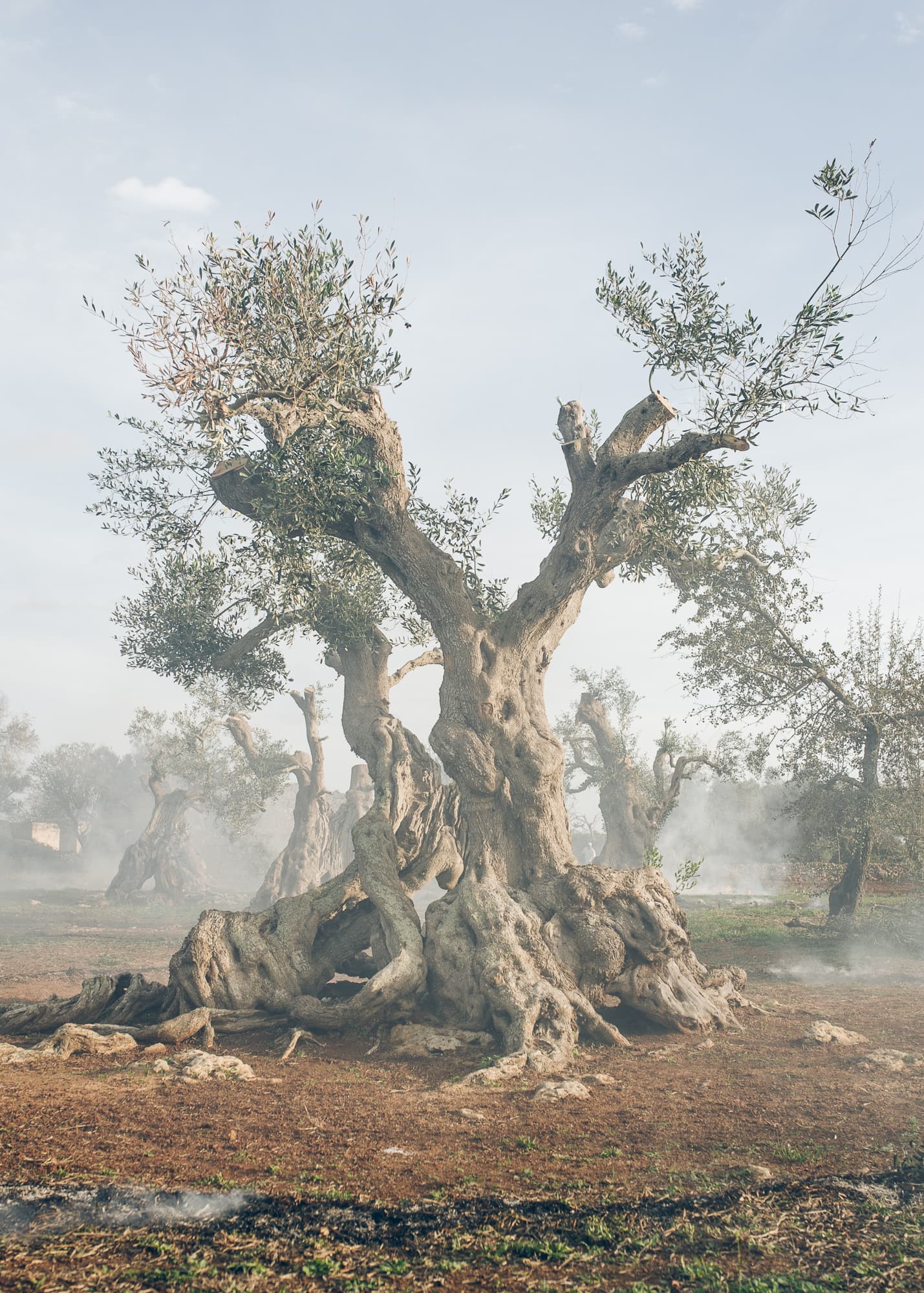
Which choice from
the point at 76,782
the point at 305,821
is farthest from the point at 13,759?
the point at 305,821

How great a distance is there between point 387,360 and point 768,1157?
15.8 m

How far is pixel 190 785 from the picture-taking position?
6078 centimetres

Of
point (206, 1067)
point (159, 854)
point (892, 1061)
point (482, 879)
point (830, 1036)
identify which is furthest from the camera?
point (159, 854)

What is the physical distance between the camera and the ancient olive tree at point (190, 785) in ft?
155

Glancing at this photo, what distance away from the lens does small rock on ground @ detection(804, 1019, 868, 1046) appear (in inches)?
543

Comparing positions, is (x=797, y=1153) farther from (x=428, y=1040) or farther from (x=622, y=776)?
(x=622, y=776)

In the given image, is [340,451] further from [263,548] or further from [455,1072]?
[455,1072]

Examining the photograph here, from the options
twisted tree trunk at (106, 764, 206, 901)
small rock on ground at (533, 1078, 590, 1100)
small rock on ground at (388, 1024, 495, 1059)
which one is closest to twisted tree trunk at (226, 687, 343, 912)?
twisted tree trunk at (106, 764, 206, 901)

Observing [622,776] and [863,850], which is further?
[622,776]

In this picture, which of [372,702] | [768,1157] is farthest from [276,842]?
[768,1157]

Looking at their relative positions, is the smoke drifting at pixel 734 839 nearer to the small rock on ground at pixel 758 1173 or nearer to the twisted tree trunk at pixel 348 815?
the twisted tree trunk at pixel 348 815

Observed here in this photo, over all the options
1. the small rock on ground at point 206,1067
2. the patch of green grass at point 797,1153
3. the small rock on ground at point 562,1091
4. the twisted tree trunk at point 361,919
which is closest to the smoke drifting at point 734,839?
the twisted tree trunk at point 361,919

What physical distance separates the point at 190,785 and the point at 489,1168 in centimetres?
5697

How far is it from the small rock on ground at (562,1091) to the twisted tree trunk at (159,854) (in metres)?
46.4
